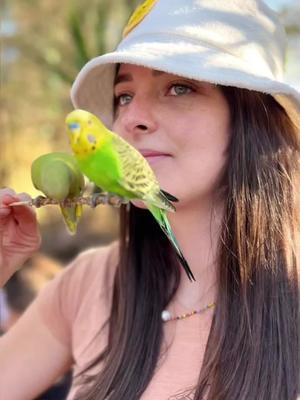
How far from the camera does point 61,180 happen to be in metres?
1.14

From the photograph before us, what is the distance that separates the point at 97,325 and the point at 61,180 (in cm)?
57

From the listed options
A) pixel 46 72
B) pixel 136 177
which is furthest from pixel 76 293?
pixel 46 72

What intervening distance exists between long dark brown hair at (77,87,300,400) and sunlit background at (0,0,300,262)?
133 inches

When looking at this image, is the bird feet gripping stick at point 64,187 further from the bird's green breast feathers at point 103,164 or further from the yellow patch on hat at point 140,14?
the yellow patch on hat at point 140,14

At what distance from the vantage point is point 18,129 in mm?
6805

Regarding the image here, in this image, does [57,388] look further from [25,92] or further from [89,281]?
[25,92]

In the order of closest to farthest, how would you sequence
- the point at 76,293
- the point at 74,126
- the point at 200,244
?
the point at 74,126 → the point at 200,244 → the point at 76,293

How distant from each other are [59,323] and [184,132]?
2.22 feet

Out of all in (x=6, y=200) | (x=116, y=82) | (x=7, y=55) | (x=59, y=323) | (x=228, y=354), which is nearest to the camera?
(x=228, y=354)

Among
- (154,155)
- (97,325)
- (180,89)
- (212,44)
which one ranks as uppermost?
(212,44)

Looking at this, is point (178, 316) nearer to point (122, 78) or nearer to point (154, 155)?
point (154, 155)

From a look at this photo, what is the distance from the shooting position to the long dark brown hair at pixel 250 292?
1249mm

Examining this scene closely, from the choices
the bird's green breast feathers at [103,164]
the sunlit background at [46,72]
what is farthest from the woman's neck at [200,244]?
the sunlit background at [46,72]

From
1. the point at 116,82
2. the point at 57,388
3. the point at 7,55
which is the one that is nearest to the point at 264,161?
the point at 116,82
